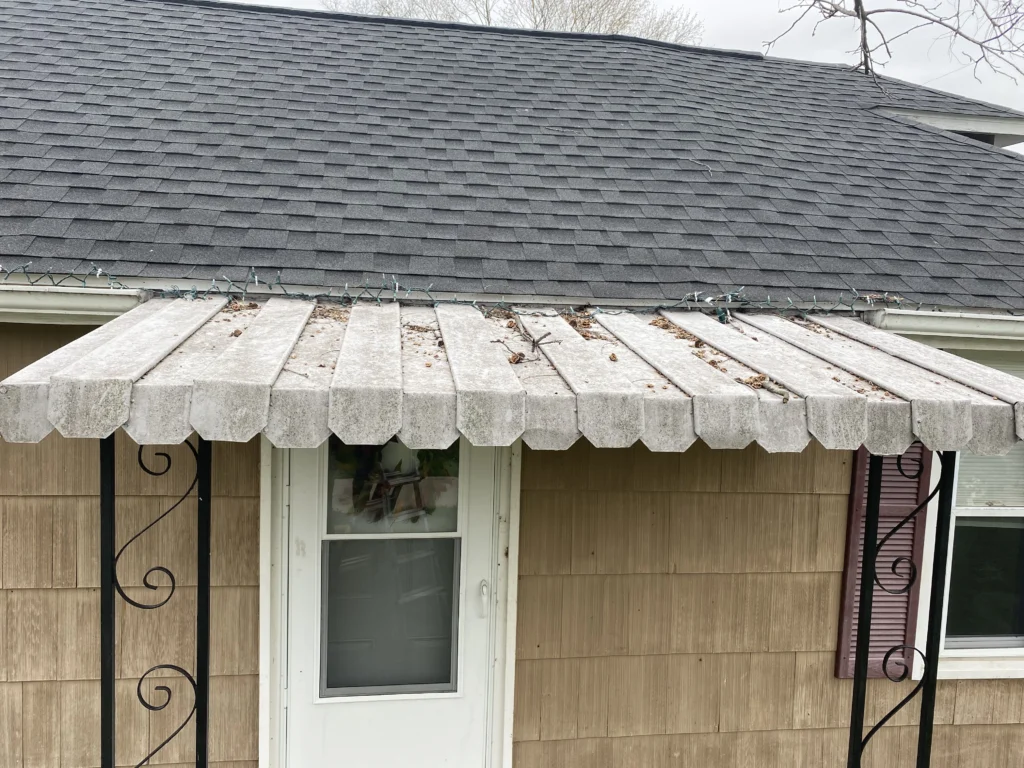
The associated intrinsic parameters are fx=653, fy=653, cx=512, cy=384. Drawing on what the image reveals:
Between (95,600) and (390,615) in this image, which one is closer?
(95,600)

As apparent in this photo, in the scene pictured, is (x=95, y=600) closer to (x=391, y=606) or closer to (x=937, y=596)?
(x=391, y=606)

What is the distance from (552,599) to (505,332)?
1.41m

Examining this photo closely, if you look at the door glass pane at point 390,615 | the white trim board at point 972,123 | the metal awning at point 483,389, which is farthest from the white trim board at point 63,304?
the white trim board at point 972,123

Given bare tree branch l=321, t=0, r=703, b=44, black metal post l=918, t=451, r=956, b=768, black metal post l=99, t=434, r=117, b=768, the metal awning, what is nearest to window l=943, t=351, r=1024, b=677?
black metal post l=918, t=451, r=956, b=768

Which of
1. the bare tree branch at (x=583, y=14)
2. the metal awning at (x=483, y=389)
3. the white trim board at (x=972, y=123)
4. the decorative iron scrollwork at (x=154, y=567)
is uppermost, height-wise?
the bare tree branch at (x=583, y=14)

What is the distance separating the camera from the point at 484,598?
311cm

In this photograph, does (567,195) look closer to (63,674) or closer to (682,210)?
(682,210)

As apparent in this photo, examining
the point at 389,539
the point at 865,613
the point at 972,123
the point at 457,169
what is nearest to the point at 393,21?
the point at 457,169

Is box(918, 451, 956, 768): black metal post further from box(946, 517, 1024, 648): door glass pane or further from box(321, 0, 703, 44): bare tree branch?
box(321, 0, 703, 44): bare tree branch

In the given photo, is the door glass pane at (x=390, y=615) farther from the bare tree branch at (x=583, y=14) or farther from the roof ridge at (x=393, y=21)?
the bare tree branch at (x=583, y=14)

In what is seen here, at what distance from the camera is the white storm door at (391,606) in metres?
3.01

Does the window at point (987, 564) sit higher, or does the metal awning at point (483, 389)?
the metal awning at point (483, 389)

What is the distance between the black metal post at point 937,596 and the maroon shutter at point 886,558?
0.80 metres

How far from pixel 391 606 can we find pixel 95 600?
4.31ft
